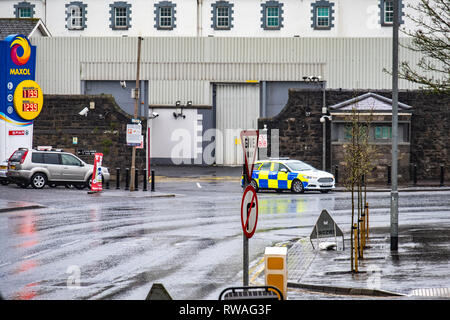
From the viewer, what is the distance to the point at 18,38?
4100 centimetres

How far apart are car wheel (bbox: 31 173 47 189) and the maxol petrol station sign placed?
4530 mm

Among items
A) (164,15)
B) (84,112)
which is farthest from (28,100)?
(164,15)

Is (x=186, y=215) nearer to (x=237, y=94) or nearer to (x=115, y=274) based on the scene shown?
(x=115, y=274)

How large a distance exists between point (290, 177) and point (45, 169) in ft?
34.3

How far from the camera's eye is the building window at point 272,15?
60.3 metres

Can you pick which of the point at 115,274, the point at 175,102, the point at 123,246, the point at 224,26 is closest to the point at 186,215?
the point at 123,246

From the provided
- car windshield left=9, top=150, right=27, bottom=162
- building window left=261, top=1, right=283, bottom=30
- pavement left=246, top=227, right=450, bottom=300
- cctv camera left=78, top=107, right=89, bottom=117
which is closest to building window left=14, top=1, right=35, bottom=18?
building window left=261, top=1, right=283, bottom=30

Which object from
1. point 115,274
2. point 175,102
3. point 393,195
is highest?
point 175,102

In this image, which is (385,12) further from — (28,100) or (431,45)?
(431,45)

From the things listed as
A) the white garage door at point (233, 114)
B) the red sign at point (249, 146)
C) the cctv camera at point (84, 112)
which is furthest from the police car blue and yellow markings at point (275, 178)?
the red sign at point (249, 146)

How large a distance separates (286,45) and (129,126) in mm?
18338

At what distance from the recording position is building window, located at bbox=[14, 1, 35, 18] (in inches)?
2435

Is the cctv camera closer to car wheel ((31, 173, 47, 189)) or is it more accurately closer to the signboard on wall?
the signboard on wall

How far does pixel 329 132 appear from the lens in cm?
4509
